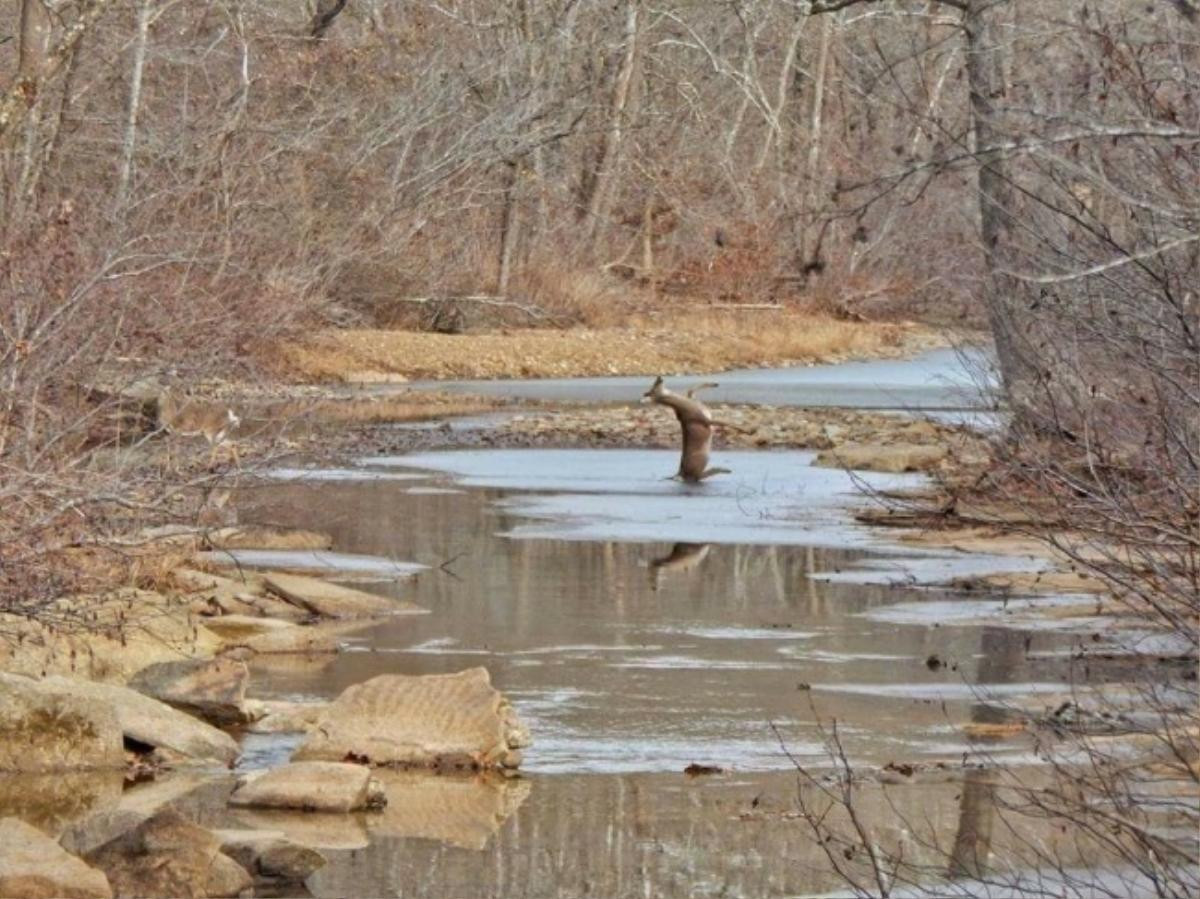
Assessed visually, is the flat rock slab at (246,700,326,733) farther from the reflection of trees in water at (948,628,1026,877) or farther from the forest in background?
the reflection of trees in water at (948,628,1026,877)

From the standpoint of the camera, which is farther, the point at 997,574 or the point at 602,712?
the point at 997,574

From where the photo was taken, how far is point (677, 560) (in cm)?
1900

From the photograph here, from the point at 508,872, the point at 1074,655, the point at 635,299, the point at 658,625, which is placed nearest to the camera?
the point at 508,872

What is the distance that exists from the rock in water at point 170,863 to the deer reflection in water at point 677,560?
8671mm

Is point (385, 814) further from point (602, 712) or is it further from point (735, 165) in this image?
point (735, 165)

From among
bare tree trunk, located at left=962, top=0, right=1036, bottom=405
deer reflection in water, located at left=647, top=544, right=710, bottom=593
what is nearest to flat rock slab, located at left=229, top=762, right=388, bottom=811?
bare tree trunk, located at left=962, top=0, right=1036, bottom=405

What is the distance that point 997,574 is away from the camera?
57.8 ft

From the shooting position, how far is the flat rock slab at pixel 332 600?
51.1 ft

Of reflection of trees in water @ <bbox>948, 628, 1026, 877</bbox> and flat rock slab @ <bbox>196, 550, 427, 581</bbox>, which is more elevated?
reflection of trees in water @ <bbox>948, 628, 1026, 877</bbox>

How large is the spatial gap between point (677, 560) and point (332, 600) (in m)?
3.94

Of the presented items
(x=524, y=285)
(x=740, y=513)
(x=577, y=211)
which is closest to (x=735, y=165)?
(x=577, y=211)

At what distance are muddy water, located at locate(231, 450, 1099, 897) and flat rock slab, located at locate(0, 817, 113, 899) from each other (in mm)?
880

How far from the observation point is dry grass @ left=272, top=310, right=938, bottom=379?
39.5m

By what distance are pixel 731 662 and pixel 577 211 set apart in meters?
38.4
